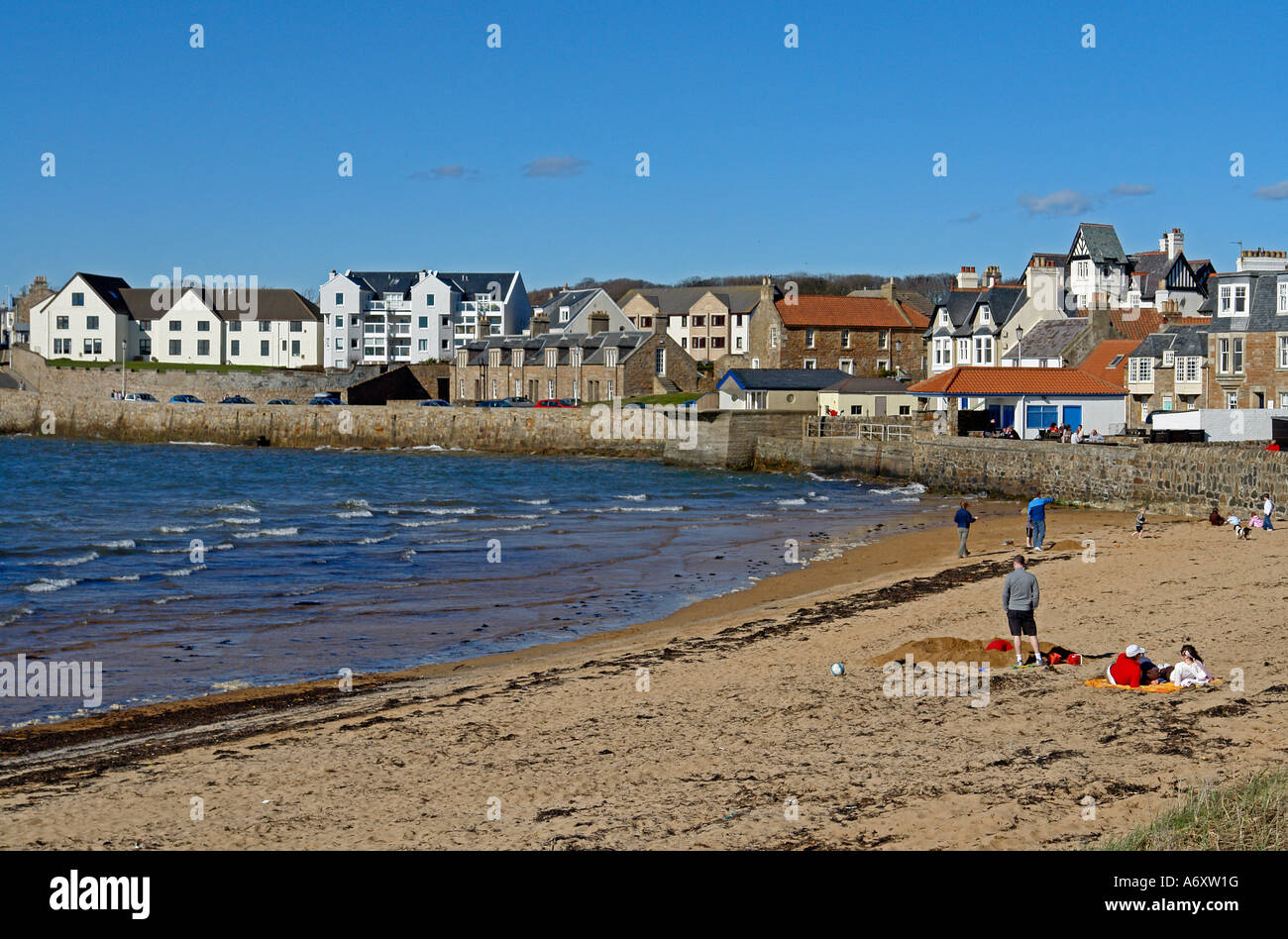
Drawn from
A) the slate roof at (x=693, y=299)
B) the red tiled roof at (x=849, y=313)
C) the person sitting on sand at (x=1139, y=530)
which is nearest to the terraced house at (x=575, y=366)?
the red tiled roof at (x=849, y=313)

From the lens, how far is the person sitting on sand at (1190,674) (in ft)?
42.1

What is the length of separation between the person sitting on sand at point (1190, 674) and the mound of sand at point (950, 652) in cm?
184

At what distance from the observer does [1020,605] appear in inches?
570

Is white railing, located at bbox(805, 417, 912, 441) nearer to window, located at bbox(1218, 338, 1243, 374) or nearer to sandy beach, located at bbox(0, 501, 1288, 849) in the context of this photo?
window, located at bbox(1218, 338, 1243, 374)

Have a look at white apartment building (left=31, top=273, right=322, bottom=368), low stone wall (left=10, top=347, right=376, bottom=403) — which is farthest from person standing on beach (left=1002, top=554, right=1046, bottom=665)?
white apartment building (left=31, top=273, right=322, bottom=368)

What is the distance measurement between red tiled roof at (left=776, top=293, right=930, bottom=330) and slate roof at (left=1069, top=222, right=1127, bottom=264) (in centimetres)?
1551

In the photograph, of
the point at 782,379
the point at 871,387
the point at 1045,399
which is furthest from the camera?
the point at 782,379

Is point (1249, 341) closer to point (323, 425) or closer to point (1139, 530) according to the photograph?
point (1139, 530)

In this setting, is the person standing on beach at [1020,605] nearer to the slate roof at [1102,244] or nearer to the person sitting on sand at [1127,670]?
the person sitting on sand at [1127,670]

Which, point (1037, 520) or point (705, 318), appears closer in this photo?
point (1037, 520)

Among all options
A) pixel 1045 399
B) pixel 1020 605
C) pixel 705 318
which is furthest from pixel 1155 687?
pixel 705 318

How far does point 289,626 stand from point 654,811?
488 inches

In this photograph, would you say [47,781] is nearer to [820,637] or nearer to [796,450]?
[820,637]

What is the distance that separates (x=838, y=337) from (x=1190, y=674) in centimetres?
7643
